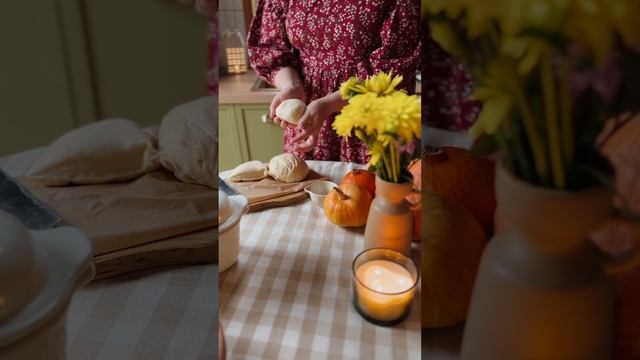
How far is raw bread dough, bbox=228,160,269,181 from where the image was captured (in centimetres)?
58

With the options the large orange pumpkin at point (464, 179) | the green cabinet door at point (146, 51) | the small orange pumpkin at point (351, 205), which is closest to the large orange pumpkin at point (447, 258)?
the large orange pumpkin at point (464, 179)

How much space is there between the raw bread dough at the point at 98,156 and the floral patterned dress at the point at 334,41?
0.16m

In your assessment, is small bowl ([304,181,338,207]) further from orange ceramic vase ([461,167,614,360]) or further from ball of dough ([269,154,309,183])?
orange ceramic vase ([461,167,614,360])

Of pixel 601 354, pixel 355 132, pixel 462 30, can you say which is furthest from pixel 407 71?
pixel 601 354

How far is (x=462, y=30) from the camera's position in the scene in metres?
0.31

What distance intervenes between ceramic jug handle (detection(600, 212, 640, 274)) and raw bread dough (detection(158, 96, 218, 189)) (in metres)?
0.30

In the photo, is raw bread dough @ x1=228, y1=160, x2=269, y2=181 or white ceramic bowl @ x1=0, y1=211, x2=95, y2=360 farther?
raw bread dough @ x1=228, y1=160, x2=269, y2=181

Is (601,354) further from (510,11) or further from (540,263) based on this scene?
(510,11)

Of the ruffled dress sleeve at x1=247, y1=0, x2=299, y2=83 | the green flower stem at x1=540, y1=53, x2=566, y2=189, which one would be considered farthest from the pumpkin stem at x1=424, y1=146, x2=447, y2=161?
the ruffled dress sleeve at x1=247, y1=0, x2=299, y2=83

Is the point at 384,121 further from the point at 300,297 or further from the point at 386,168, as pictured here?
the point at 300,297

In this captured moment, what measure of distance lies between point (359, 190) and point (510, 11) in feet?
0.96

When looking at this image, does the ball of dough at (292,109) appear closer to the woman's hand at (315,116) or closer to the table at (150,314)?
the woman's hand at (315,116)

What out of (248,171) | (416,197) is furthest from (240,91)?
(416,197)

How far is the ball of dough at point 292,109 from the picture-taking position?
1.75 feet
